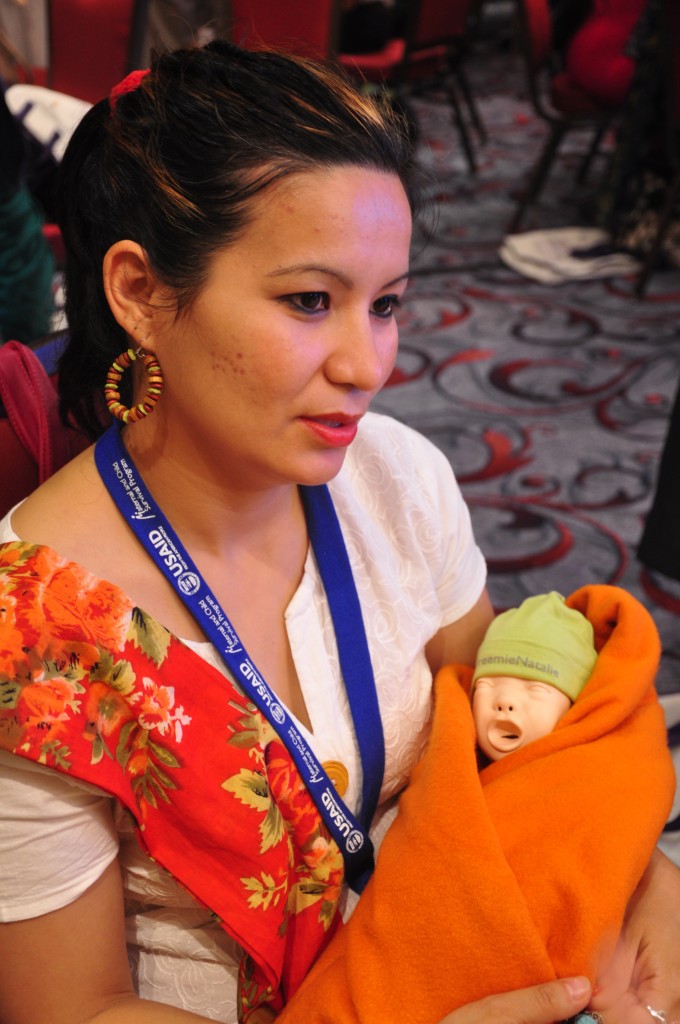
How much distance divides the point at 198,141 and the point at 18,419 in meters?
0.35

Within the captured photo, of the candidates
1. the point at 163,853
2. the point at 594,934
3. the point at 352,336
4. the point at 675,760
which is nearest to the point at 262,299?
the point at 352,336

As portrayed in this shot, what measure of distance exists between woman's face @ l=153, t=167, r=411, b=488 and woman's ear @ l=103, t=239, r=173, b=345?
0.08ft

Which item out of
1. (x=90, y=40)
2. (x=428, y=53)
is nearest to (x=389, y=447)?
(x=90, y=40)

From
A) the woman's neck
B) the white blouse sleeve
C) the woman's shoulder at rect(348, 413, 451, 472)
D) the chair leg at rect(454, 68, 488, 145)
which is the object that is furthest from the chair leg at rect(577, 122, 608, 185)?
the white blouse sleeve

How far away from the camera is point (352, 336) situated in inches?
37.3

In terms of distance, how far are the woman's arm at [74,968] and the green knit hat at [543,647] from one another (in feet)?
1.59

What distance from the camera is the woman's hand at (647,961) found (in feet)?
3.26

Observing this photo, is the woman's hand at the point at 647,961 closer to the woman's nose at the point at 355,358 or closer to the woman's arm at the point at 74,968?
the woman's arm at the point at 74,968

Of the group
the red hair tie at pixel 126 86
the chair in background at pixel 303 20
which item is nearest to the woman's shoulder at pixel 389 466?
the red hair tie at pixel 126 86

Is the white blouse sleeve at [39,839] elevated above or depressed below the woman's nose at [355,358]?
below

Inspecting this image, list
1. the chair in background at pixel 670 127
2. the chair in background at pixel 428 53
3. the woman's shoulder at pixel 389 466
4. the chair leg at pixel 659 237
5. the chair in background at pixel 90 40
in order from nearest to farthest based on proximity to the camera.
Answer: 1. the woman's shoulder at pixel 389 466
2. the chair in background at pixel 90 40
3. the chair in background at pixel 670 127
4. the chair leg at pixel 659 237
5. the chair in background at pixel 428 53

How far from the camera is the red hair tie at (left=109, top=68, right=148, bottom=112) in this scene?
1.01 metres

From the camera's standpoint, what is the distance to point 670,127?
12.6 ft

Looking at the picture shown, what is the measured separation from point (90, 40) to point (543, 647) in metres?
2.92
